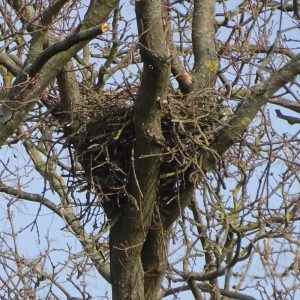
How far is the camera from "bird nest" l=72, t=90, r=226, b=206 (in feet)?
16.6

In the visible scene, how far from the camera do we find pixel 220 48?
247 inches

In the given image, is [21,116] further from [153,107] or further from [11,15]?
[11,15]

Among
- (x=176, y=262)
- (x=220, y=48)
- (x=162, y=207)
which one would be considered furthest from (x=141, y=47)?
(x=176, y=262)

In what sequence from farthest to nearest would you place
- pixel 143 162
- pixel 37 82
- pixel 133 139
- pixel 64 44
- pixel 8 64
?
1. pixel 8 64
2. pixel 133 139
3. pixel 143 162
4. pixel 37 82
5. pixel 64 44

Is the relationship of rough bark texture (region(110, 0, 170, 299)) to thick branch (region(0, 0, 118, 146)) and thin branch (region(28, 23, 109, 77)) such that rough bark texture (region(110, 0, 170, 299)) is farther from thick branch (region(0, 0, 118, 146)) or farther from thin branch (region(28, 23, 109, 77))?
thick branch (region(0, 0, 118, 146))

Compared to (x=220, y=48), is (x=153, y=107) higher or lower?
lower

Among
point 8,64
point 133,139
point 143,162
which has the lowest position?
point 143,162

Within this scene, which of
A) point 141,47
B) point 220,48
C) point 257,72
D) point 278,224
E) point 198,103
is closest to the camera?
point 141,47

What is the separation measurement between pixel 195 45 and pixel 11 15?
51.8 inches

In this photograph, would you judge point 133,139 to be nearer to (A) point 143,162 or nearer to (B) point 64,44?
(A) point 143,162

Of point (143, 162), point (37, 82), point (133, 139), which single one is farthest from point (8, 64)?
point (143, 162)

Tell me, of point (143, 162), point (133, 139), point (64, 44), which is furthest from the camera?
point (133, 139)

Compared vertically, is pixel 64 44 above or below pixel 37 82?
below

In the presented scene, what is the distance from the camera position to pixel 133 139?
5.17 m
